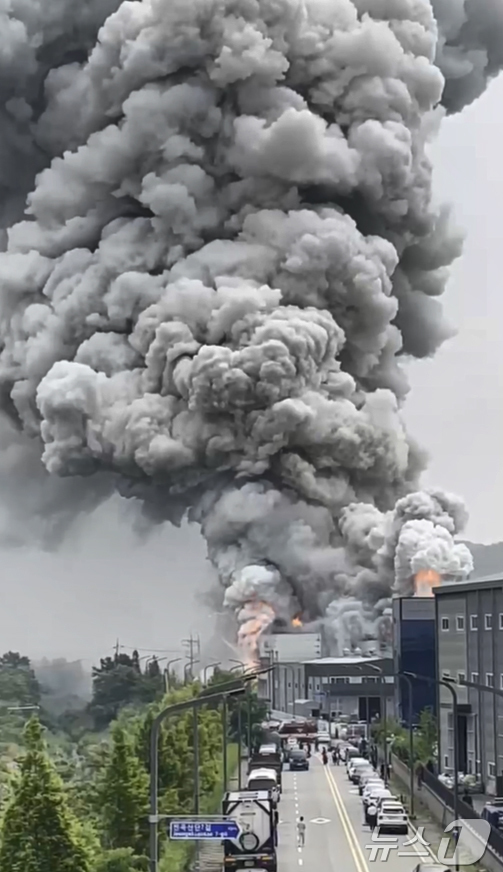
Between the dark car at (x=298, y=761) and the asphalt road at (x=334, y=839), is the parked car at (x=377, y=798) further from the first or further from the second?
the dark car at (x=298, y=761)

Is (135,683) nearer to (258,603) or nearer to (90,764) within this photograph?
(258,603)

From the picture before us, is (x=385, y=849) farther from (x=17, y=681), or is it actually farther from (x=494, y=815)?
(x=17, y=681)

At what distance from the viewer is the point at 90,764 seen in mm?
28859

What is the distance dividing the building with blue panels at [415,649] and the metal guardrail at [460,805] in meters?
7.77

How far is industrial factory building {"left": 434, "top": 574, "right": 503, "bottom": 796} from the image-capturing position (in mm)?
29109

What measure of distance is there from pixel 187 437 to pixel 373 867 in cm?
1964

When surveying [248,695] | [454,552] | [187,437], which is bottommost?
[248,695]

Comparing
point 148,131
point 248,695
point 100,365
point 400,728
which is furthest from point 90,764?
point 148,131

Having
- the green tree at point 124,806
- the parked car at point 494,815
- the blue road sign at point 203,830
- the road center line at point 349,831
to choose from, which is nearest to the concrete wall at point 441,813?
the parked car at point 494,815

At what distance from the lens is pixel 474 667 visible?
3169 centimetres

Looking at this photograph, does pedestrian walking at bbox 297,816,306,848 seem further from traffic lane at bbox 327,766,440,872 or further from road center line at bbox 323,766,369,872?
traffic lane at bbox 327,766,440,872

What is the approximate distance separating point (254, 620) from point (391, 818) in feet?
45.9

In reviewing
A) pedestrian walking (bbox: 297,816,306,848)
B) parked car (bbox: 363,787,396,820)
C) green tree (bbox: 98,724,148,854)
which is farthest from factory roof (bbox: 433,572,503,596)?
green tree (bbox: 98,724,148,854)

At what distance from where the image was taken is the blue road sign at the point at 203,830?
14.7m
